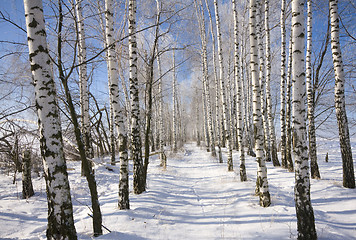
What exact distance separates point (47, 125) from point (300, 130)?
3706mm

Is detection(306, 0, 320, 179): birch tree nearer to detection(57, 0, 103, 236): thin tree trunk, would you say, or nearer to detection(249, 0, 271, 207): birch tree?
detection(249, 0, 271, 207): birch tree

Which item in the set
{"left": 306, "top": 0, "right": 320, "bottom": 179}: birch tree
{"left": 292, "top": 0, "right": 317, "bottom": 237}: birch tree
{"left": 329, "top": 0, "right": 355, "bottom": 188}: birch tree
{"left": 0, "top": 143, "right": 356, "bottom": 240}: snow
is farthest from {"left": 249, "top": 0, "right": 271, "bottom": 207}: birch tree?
{"left": 306, "top": 0, "right": 320, "bottom": 179}: birch tree

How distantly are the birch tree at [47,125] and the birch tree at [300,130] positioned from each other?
11.1 ft

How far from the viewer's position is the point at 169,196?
19.3 ft

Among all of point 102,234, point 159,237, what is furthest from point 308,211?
point 102,234

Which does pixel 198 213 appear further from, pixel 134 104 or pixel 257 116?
pixel 134 104

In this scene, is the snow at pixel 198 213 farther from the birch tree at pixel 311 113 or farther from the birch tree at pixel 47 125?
the birch tree at pixel 311 113

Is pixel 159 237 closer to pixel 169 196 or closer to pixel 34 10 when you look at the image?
pixel 169 196

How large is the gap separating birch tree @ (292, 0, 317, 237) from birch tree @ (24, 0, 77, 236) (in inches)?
134

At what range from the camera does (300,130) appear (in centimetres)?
312

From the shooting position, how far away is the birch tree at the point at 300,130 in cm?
302

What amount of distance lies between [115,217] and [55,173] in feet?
7.51

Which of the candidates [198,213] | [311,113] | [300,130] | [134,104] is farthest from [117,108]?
[311,113]

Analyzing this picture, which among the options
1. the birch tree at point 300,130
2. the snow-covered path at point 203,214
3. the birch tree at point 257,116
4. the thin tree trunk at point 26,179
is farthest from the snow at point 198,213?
the birch tree at point 257,116
